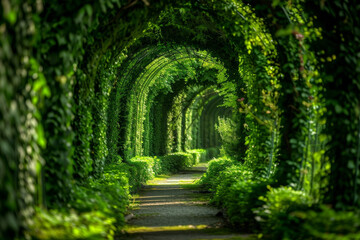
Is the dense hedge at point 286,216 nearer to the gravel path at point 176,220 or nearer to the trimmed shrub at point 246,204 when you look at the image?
the trimmed shrub at point 246,204

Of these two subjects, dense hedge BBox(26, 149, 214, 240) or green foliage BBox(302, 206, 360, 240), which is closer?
dense hedge BBox(26, 149, 214, 240)

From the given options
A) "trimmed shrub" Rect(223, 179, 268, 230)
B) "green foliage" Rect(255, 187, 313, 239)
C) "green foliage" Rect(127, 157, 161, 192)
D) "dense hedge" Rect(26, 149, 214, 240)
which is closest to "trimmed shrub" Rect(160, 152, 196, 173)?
"green foliage" Rect(127, 157, 161, 192)

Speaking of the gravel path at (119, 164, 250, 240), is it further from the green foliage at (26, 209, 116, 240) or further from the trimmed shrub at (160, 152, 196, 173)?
the trimmed shrub at (160, 152, 196, 173)

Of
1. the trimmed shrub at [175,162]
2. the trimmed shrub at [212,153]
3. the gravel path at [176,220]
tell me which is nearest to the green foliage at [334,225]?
the gravel path at [176,220]

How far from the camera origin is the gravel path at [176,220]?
210 inches

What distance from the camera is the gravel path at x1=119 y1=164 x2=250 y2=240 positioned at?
210 inches

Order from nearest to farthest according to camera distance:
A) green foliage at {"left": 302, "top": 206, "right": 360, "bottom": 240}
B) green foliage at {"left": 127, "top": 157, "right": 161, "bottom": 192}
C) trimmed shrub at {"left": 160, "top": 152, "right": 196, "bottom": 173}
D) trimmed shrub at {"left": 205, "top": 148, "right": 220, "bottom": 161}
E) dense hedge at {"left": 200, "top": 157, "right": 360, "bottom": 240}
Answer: green foliage at {"left": 302, "top": 206, "right": 360, "bottom": 240}, dense hedge at {"left": 200, "top": 157, "right": 360, "bottom": 240}, green foliage at {"left": 127, "top": 157, "right": 161, "bottom": 192}, trimmed shrub at {"left": 160, "top": 152, "right": 196, "bottom": 173}, trimmed shrub at {"left": 205, "top": 148, "right": 220, "bottom": 161}

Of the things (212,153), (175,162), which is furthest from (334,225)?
(212,153)

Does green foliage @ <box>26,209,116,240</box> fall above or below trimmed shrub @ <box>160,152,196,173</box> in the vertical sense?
above

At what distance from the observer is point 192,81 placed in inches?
694

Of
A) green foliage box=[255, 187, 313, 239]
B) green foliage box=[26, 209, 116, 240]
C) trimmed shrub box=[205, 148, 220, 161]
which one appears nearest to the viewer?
green foliage box=[26, 209, 116, 240]

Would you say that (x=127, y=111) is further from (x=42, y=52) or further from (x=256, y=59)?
(x=42, y=52)

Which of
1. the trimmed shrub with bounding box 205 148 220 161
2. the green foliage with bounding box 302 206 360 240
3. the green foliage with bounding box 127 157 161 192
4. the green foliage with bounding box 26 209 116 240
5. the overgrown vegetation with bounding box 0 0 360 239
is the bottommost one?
the trimmed shrub with bounding box 205 148 220 161

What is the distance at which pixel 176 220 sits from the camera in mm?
6688
